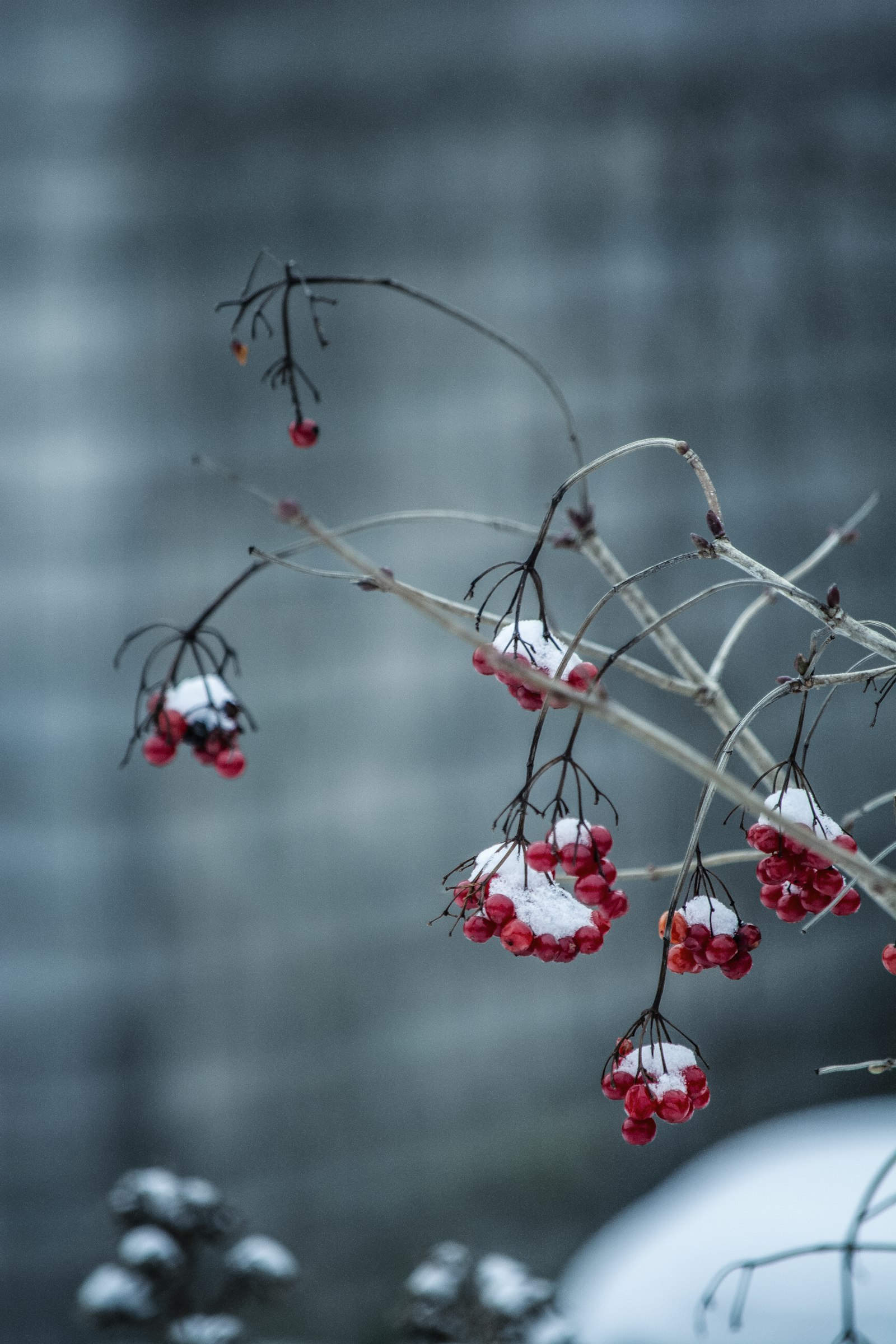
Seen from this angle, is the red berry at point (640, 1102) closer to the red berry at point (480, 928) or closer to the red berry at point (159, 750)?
the red berry at point (480, 928)

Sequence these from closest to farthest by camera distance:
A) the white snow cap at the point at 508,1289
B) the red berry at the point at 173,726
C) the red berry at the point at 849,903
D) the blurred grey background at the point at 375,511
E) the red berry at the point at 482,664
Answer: the red berry at the point at 482,664 < the red berry at the point at 849,903 < the red berry at the point at 173,726 < the white snow cap at the point at 508,1289 < the blurred grey background at the point at 375,511

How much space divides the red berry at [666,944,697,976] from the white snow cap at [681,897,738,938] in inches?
1.0

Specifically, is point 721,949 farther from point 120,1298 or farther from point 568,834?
point 120,1298

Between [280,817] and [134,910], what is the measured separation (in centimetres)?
50

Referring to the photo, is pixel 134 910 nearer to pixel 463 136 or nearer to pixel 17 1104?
pixel 17 1104

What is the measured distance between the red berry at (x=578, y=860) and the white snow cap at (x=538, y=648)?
124 millimetres

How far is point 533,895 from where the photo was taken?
0.81 m

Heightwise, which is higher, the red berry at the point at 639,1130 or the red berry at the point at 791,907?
the red berry at the point at 791,907

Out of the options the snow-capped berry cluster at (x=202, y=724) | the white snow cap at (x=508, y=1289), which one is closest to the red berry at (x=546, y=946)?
the snow-capped berry cluster at (x=202, y=724)

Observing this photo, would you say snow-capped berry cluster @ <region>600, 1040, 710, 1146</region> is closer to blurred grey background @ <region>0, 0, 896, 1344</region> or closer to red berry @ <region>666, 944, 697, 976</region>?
red berry @ <region>666, 944, 697, 976</region>

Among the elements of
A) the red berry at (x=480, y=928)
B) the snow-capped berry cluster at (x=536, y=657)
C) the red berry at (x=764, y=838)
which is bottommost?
the red berry at (x=480, y=928)

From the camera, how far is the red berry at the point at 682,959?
798 millimetres

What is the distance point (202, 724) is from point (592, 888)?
42cm

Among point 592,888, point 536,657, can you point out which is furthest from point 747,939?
point 536,657
